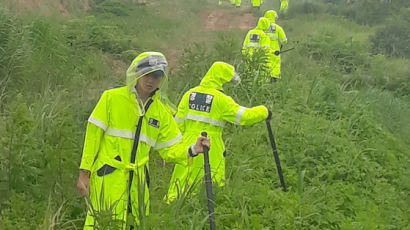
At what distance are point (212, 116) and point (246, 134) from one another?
2.11 m

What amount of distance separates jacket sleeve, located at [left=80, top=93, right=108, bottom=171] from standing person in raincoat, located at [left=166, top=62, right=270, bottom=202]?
1.78m

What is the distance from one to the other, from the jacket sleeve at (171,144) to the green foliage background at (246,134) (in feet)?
1.37

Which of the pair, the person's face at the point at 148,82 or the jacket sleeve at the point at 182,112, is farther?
the jacket sleeve at the point at 182,112

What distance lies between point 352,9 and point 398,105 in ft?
43.8

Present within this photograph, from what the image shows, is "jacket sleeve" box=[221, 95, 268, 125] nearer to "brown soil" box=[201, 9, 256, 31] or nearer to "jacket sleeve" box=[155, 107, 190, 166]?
"jacket sleeve" box=[155, 107, 190, 166]

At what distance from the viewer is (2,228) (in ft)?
12.6

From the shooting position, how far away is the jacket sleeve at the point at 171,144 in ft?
13.5

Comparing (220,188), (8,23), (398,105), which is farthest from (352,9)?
(220,188)

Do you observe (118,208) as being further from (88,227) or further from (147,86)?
(147,86)

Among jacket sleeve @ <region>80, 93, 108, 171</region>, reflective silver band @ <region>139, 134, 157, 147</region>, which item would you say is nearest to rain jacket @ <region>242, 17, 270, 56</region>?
reflective silver band @ <region>139, 134, 157, 147</region>

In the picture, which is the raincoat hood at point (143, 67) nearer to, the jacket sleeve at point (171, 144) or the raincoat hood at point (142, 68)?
the raincoat hood at point (142, 68)

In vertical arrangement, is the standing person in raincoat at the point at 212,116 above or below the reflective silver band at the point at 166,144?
below

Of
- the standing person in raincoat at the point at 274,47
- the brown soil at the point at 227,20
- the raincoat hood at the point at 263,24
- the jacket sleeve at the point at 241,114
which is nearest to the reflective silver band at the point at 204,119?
the jacket sleeve at the point at 241,114

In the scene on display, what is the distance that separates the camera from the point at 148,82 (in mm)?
3867
